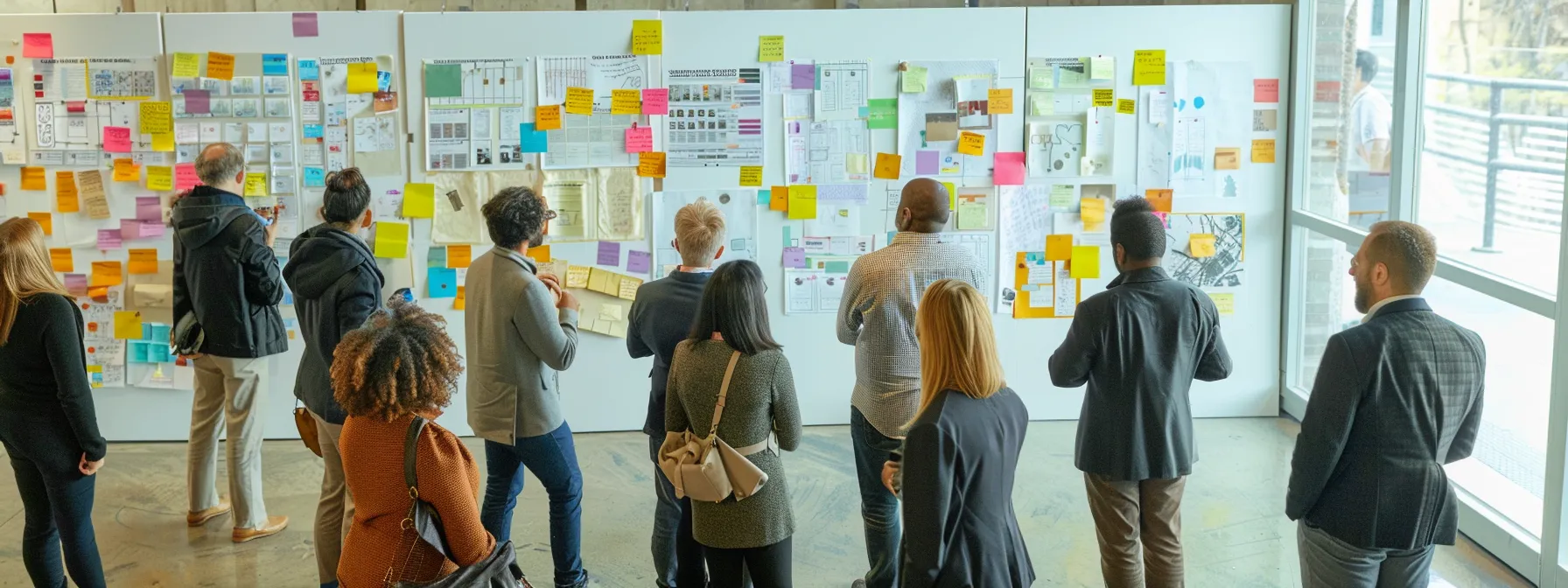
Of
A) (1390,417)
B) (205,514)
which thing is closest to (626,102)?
(205,514)

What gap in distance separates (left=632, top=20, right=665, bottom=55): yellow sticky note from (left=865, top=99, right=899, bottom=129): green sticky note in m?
1.03

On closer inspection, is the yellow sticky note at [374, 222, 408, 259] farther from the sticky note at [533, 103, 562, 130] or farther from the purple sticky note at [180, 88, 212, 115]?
the purple sticky note at [180, 88, 212, 115]

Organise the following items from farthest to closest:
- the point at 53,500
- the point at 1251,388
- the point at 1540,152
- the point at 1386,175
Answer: the point at 1251,388 < the point at 1386,175 < the point at 1540,152 < the point at 53,500

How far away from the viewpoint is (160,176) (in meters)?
5.93

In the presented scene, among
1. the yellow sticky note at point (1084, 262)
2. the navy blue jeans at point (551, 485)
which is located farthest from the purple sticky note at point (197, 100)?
the yellow sticky note at point (1084, 262)

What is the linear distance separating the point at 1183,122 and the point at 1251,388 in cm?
141

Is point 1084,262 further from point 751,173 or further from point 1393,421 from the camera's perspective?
point 1393,421

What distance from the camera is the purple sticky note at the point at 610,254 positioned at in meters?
6.05

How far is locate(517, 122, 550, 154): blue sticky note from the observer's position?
19.5ft

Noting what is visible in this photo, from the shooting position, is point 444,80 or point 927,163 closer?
point 444,80

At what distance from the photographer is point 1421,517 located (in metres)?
2.96

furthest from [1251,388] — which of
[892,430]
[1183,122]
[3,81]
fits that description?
[3,81]

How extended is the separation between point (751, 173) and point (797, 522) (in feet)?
6.06

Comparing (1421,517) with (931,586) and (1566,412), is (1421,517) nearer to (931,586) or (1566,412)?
(931,586)
